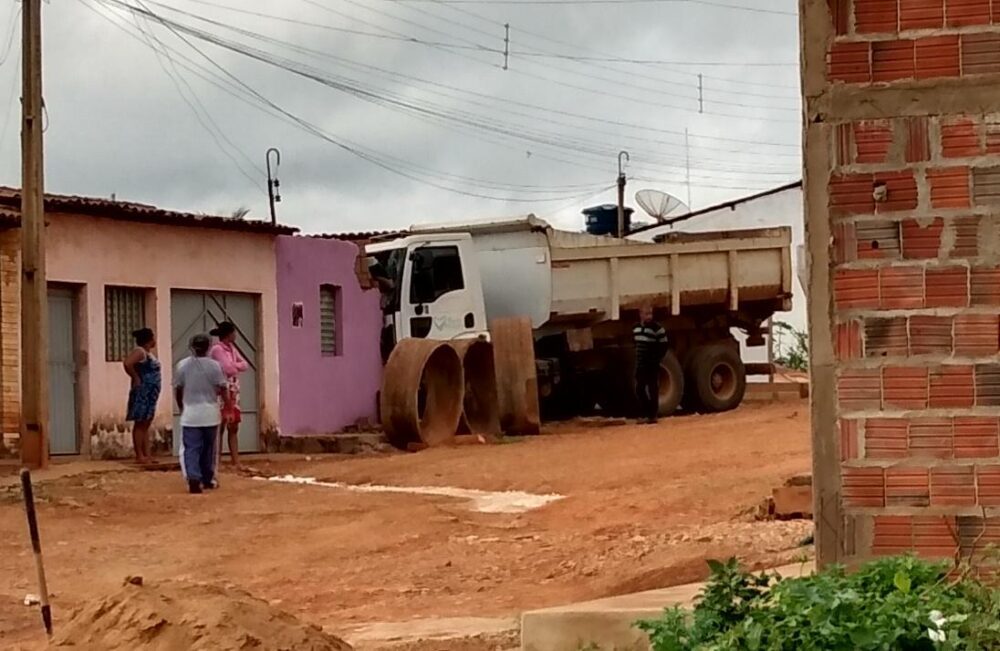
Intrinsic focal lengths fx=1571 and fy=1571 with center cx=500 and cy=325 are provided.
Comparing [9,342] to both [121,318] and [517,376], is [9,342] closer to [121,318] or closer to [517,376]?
[121,318]

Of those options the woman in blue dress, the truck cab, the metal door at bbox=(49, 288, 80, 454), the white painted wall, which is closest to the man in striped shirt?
the truck cab

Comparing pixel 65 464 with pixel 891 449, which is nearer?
pixel 891 449

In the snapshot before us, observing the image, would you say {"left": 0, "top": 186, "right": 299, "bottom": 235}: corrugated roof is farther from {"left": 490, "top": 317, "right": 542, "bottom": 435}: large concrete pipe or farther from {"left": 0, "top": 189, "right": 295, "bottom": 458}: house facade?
{"left": 490, "top": 317, "right": 542, "bottom": 435}: large concrete pipe

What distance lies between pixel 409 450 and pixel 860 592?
16.0 m

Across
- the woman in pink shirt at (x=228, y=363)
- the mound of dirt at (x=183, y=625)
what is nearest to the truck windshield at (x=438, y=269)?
the woman in pink shirt at (x=228, y=363)

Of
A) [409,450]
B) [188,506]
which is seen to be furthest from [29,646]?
[409,450]

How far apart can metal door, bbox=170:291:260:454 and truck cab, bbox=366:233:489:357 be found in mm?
2067

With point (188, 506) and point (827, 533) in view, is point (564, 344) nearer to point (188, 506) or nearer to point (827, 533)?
point (188, 506)

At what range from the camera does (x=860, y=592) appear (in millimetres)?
4941

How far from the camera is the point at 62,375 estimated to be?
1930 cm

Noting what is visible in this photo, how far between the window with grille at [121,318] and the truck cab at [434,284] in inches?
158

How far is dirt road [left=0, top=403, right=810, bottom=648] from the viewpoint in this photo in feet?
31.7

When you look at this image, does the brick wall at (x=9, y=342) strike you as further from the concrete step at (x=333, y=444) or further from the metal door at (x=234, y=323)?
the concrete step at (x=333, y=444)

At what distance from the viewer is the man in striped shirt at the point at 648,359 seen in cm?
2284
